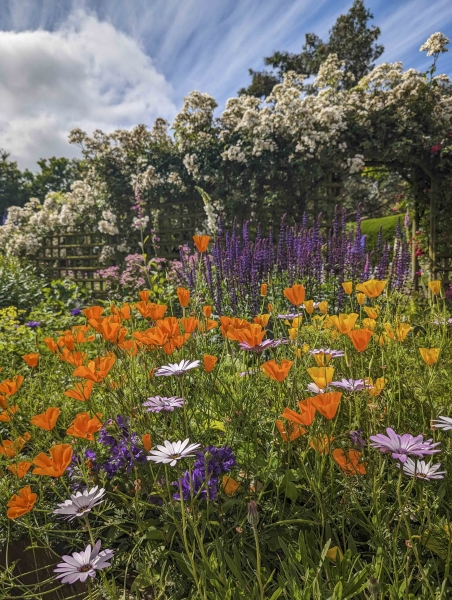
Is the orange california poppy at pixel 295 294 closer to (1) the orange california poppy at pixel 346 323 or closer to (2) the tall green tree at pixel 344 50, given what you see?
(1) the orange california poppy at pixel 346 323

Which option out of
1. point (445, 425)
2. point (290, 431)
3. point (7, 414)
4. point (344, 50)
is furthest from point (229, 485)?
point (344, 50)

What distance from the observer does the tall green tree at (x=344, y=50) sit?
16500 millimetres

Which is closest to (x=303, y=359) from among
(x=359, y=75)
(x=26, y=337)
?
(x=26, y=337)

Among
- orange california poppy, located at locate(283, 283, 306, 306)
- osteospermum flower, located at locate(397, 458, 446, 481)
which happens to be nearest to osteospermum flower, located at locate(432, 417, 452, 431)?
osteospermum flower, located at locate(397, 458, 446, 481)

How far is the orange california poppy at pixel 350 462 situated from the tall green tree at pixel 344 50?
56.1 feet

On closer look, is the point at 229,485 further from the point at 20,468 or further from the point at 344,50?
the point at 344,50

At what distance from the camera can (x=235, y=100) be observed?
6.64 m

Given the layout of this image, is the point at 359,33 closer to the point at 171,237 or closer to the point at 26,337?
the point at 171,237

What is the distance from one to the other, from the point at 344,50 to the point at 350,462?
19.2 metres

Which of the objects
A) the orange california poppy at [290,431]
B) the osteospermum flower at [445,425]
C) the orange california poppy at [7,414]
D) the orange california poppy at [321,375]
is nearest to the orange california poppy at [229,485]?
the orange california poppy at [290,431]

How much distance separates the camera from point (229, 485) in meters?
1.06

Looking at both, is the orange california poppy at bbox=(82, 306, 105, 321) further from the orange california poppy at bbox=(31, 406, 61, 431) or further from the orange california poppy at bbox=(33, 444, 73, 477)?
the orange california poppy at bbox=(33, 444, 73, 477)

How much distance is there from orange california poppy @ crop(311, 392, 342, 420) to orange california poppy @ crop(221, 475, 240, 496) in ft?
1.32

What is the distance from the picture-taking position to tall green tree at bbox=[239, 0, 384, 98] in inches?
650
